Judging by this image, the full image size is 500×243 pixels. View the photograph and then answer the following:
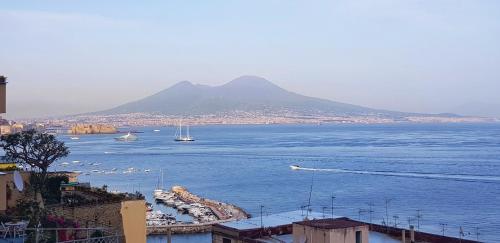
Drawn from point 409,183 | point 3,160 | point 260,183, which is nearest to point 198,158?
point 260,183

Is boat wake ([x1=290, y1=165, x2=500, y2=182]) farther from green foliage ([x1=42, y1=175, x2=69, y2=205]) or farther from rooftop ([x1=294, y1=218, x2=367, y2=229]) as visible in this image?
rooftop ([x1=294, y1=218, x2=367, y2=229])

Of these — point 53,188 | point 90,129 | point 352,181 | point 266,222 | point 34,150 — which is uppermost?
point 34,150

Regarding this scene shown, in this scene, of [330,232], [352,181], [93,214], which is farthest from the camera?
[352,181]

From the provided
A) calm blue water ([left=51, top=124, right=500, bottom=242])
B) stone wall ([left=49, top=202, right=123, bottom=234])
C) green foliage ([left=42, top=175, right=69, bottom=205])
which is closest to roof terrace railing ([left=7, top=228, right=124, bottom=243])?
stone wall ([left=49, top=202, right=123, bottom=234])

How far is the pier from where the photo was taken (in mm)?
19094

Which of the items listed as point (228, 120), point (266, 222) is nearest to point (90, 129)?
point (228, 120)

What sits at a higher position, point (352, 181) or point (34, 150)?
point (34, 150)

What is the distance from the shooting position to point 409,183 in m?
30.9

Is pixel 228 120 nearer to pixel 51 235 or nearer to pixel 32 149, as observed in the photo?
pixel 32 149

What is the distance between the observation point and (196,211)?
883 inches

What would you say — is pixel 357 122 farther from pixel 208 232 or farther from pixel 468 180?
pixel 208 232

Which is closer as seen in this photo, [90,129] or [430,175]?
[430,175]

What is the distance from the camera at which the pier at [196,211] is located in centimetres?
1909

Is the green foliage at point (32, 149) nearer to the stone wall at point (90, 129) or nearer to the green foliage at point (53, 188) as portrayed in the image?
the green foliage at point (53, 188)
